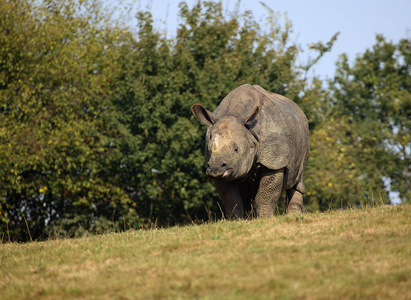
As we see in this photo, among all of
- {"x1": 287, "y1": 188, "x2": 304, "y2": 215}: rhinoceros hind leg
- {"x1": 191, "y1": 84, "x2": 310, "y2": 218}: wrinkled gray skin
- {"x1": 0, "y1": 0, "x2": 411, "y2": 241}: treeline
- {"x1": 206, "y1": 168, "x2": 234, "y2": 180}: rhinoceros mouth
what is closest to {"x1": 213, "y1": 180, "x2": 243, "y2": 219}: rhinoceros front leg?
{"x1": 191, "y1": 84, "x2": 310, "y2": 218}: wrinkled gray skin

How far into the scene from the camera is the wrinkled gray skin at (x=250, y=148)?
9773 mm

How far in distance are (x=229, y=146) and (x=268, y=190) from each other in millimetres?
1496

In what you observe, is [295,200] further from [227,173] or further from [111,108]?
[111,108]

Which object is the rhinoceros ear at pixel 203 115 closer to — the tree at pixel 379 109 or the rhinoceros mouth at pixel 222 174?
the rhinoceros mouth at pixel 222 174

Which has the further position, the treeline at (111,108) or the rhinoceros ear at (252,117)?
the treeline at (111,108)

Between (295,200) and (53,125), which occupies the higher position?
(53,125)

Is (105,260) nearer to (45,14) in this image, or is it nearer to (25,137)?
(25,137)

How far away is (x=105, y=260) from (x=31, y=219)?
50.5 feet

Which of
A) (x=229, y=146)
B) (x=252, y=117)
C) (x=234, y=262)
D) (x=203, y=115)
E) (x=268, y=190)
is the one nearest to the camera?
(x=234, y=262)

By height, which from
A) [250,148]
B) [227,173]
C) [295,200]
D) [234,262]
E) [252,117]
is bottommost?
[295,200]

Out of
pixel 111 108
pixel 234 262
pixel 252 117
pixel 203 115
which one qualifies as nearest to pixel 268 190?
pixel 252 117

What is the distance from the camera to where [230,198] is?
10.8 m

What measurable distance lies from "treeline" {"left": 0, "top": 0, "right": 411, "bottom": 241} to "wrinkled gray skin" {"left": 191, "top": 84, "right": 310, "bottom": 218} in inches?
363

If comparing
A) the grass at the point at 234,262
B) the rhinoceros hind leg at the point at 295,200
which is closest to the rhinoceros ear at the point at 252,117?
the grass at the point at 234,262
